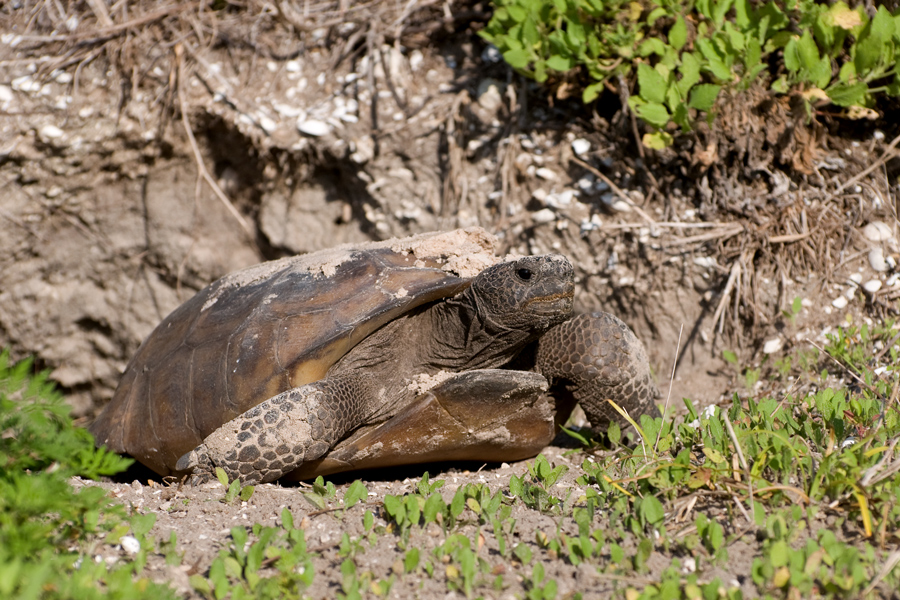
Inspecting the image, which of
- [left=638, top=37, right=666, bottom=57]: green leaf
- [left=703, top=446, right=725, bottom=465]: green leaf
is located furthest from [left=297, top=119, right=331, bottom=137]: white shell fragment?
[left=703, top=446, right=725, bottom=465]: green leaf

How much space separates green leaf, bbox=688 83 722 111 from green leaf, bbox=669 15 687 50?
33 cm

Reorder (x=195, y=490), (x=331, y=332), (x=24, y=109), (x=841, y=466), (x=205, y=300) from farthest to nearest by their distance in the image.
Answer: (x=24, y=109)
(x=205, y=300)
(x=331, y=332)
(x=195, y=490)
(x=841, y=466)

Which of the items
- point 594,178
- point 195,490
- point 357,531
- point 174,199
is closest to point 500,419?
point 357,531

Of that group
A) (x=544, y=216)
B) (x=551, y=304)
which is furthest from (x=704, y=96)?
(x=551, y=304)

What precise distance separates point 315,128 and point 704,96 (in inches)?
112

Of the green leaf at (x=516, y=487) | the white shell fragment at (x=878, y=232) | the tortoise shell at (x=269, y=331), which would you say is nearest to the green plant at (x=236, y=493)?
the tortoise shell at (x=269, y=331)

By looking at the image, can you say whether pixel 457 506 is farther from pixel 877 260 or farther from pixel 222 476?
pixel 877 260

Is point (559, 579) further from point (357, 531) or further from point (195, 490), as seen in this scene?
point (195, 490)

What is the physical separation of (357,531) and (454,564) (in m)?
0.40

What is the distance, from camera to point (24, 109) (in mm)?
5332

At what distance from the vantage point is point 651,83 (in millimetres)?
3791

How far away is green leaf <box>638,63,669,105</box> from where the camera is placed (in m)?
3.79

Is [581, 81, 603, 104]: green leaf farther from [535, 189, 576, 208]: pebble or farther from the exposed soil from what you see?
[535, 189, 576, 208]: pebble

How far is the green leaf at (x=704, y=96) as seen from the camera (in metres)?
3.63
